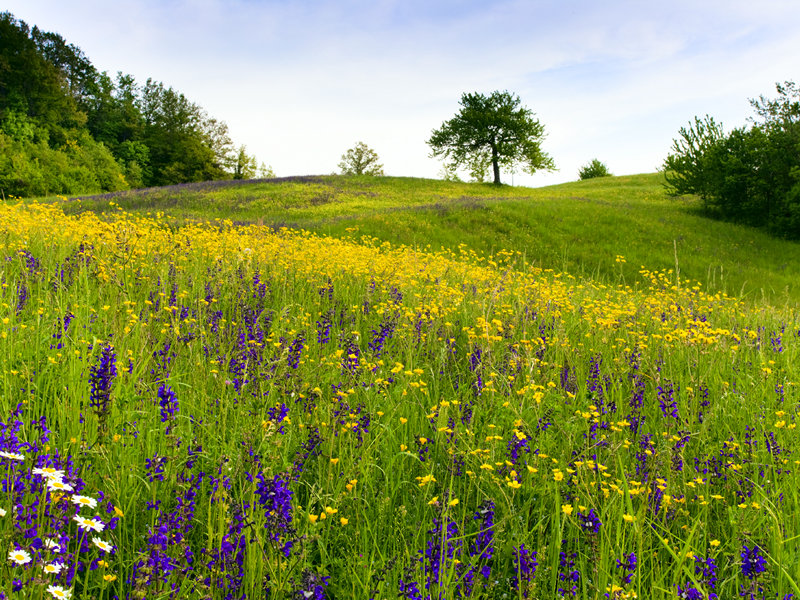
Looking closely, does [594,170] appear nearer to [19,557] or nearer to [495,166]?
[495,166]

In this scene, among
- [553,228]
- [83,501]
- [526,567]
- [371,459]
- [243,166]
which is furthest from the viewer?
[243,166]

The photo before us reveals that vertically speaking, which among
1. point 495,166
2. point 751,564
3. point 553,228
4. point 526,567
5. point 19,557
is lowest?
point 751,564

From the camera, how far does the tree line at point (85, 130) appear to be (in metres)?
41.9

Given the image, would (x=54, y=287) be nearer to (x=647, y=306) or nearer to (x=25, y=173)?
(x=647, y=306)

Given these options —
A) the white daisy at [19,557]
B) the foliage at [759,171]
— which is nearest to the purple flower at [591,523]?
the white daisy at [19,557]

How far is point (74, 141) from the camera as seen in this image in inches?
1919

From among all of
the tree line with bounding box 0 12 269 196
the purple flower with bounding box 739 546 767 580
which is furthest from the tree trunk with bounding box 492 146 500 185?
the purple flower with bounding box 739 546 767 580

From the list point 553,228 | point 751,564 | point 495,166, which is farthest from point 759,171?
point 751,564

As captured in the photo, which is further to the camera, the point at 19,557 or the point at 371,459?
the point at 371,459

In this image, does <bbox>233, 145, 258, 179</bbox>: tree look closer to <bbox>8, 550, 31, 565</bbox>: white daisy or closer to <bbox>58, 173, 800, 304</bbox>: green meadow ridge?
<bbox>58, 173, 800, 304</bbox>: green meadow ridge

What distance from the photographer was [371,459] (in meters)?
2.40

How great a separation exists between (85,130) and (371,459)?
213 ft

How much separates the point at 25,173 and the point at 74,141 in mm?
14119

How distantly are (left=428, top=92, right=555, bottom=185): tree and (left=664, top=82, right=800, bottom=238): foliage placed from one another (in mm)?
15901
